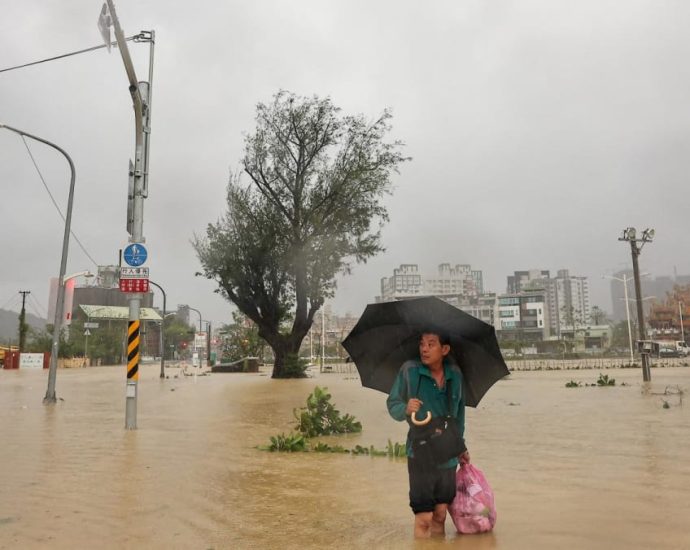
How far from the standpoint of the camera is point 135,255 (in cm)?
1209

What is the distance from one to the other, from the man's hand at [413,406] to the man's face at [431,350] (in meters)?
0.32

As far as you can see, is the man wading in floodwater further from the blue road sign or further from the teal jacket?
the blue road sign

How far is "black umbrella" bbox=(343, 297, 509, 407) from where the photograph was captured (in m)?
4.35

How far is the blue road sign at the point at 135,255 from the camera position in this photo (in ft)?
39.6

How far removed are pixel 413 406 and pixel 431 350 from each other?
0.44 metres

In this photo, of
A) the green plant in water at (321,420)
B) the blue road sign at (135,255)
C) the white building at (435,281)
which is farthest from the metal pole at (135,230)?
the white building at (435,281)

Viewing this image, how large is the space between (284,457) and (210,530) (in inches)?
152

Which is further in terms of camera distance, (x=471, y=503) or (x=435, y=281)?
(x=435, y=281)

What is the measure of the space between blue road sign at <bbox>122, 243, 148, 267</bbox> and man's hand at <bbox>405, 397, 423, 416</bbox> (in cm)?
923

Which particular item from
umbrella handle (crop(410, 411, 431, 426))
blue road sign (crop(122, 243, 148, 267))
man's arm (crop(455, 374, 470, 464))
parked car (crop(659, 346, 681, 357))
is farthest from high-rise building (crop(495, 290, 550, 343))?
umbrella handle (crop(410, 411, 431, 426))

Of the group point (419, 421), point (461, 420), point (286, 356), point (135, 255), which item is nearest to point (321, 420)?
→ point (135, 255)

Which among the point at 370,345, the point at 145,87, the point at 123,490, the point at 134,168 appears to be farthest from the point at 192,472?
the point at 145,87

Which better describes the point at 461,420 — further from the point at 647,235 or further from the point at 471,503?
the point at 647,235

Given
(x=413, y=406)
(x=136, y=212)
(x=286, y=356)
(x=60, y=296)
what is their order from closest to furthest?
(x=413, y=406) < (x=136, y=212) < (x=60, y=296) < (x=286, y=356)
